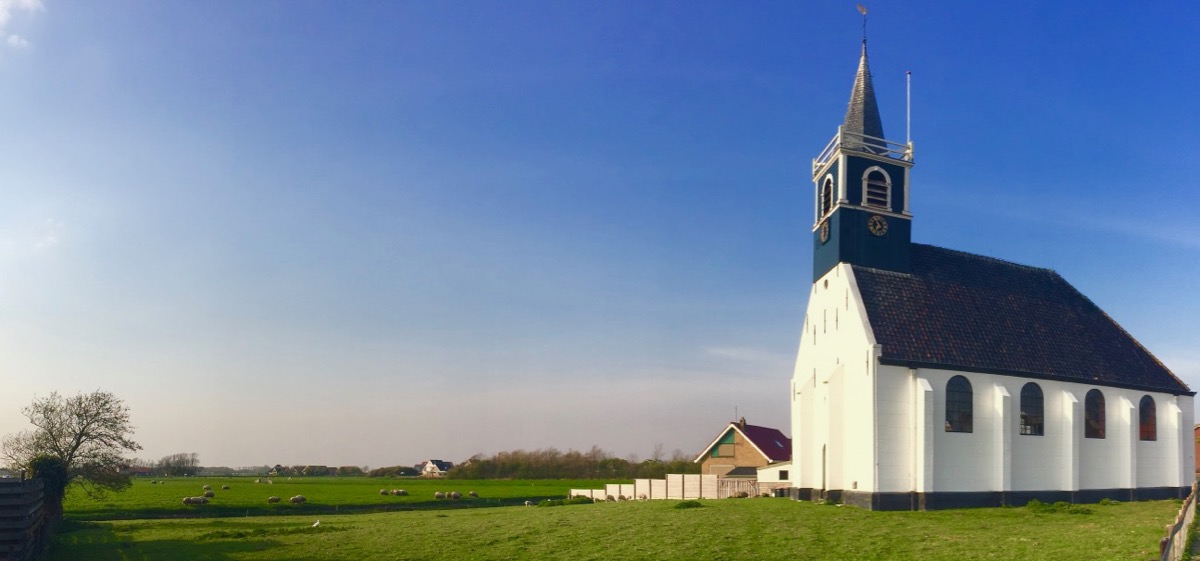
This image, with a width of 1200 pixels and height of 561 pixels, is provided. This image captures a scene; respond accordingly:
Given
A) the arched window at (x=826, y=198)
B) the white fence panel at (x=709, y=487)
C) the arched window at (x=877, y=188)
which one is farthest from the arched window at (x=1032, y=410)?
the white fence panel at (x=709, y=487)

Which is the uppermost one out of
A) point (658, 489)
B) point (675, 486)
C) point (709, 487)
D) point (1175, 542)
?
point (1175, 542)

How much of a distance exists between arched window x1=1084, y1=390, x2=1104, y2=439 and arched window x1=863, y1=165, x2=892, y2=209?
13210 millimetres

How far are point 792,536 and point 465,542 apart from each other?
10.2 m

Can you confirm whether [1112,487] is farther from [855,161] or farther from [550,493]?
[550,493]

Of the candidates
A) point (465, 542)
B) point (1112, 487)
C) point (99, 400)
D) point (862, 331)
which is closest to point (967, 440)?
point (862, 331)

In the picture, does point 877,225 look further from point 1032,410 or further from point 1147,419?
point 1147,419

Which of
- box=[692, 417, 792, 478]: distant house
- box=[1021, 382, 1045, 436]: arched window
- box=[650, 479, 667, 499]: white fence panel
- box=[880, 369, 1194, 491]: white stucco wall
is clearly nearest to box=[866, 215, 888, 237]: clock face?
box=[880, 369, 1194, 491]: white stucco wall

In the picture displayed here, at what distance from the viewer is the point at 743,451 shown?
59.9m

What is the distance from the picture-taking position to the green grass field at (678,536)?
20.2 meters

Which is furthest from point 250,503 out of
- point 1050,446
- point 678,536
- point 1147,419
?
point 1147,419

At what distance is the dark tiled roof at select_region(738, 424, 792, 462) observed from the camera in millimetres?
58875

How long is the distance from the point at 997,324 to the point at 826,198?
10.0 metres

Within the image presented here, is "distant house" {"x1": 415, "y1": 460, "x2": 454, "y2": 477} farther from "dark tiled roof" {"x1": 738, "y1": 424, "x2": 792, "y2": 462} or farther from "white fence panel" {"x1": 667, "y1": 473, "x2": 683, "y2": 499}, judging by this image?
"white fence panel" {"x1": 667, "y1": 473, "x2": 683, "y2": 499}

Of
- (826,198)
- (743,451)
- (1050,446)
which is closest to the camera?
(1050,446)
